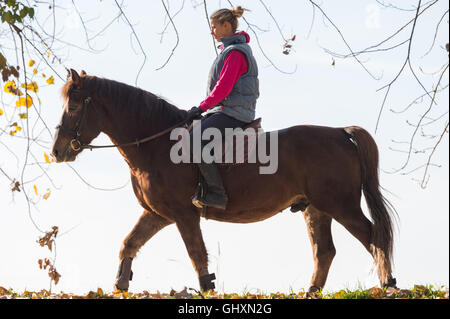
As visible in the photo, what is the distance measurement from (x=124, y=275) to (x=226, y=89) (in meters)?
2.59

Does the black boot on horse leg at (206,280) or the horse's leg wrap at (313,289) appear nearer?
A: the black boot on horse leg at (206,280)

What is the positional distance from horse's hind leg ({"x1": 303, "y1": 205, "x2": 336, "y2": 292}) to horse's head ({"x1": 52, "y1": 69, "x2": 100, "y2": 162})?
2913 millimetres

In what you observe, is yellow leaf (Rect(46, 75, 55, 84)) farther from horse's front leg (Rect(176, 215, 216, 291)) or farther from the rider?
horse's front leg (Rect(176, 215, 216, 291))

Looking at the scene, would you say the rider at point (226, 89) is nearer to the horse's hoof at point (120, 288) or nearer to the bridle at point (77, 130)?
the bridle at point (77, 130)

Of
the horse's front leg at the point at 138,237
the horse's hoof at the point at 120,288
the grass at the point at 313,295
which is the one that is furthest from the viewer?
the horse's front leg at the point at 138,237

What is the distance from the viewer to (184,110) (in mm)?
7422

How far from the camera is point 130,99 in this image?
7195mm

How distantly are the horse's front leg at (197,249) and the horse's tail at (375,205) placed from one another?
1.89m

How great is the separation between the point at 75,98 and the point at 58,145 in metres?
0.59

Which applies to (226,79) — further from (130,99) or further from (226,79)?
(130,99)

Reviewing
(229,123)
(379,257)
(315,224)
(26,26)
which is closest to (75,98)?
(26,26)

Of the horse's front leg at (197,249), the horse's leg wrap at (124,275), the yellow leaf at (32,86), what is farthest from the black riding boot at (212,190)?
the yellow leaf at (32,86)

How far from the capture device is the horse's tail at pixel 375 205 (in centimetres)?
685

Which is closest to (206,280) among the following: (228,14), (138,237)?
(138,237)
